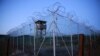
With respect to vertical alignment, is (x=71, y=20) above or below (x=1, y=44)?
above

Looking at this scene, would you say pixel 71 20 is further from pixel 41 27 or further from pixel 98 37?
pixel 98 37

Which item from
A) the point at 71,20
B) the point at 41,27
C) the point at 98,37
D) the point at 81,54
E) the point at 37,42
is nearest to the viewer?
the point at 81,54

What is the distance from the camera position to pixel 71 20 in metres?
7.60

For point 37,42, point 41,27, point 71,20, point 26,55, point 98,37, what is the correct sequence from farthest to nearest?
1. point 98,37
2. point 41,27
3. point 37,42
4. point 26,55
5. point 71,20

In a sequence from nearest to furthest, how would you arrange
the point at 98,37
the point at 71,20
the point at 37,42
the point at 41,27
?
the point at 71,20 → the point at 37,42 → the point at 41,27 → the point at 98,37

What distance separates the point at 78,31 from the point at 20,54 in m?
3.08

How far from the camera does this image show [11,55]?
29.7ft

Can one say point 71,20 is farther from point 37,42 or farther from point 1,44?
point 1,44

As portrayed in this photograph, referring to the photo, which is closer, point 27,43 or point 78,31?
point 78,31

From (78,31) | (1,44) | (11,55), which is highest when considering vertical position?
(78,31)

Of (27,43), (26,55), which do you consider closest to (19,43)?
(27,43)

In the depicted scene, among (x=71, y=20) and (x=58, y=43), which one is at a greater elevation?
(x=71, y=20)

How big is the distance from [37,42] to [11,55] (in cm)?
163

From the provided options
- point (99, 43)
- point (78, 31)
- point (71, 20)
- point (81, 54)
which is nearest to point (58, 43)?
point (99, 43)
